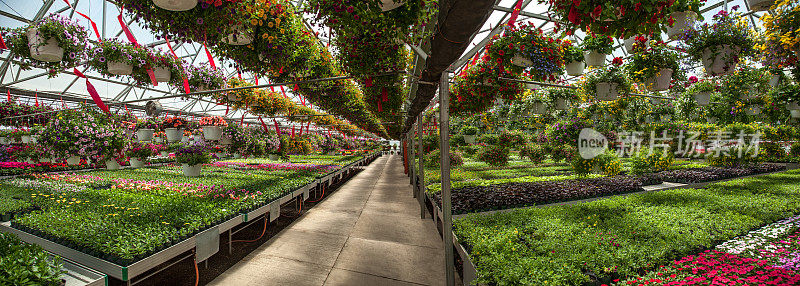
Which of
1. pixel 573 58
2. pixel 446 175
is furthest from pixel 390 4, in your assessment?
pixel 573 58

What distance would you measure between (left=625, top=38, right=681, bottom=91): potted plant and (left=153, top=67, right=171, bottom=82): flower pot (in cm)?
602

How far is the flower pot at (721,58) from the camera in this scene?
316 centimetres

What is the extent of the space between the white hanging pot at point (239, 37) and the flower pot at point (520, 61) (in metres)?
2.84

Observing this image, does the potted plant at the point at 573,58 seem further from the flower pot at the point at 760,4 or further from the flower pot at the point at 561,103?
the flower pot at the point at 561,103

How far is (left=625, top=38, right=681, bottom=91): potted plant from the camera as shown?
11.4 feet

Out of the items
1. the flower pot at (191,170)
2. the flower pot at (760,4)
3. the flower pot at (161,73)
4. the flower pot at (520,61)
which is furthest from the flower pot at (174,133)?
the flower pot at (760,4)

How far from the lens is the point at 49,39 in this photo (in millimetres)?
2643

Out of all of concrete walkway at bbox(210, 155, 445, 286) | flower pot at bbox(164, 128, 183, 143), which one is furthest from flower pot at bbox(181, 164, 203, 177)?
concrete walkway at bbox(210, 155, 445, 286)

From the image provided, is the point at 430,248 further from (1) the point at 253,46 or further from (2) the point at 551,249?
(1) the point at 253,46

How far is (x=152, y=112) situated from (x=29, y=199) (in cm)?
208

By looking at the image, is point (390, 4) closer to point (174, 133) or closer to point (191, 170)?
point (174, 133)

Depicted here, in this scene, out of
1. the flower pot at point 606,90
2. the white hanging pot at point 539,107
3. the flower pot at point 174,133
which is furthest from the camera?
the white hanging pot at point 539,107

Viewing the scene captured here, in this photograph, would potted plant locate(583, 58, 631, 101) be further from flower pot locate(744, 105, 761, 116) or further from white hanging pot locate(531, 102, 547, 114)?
flower pot locate(744, 105, 761, 116)

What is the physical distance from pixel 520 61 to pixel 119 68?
15.4 feet
